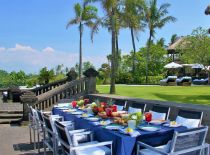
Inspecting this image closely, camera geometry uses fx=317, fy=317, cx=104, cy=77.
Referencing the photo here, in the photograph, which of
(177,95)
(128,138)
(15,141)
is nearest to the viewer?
(128,138)

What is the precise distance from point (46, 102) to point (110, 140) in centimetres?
748

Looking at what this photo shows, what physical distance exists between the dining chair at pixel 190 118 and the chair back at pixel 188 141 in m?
0.88

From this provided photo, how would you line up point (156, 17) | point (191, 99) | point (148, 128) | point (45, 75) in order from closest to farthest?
point (148, 128)
point (191, 99)
point (45, 75)
point (156, 17)

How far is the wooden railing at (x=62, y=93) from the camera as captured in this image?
39.3ft

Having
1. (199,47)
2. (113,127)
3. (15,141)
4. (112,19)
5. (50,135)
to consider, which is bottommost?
(15,141)

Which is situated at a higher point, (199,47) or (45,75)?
(199,47)

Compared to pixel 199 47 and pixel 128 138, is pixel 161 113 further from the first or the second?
pixel 199 47

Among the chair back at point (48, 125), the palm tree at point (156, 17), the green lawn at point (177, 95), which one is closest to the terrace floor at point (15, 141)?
the chair back at point (48, 125)

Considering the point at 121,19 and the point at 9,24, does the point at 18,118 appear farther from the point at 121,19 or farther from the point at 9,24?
the point at 9,24

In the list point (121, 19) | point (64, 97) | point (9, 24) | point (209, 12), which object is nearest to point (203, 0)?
point (209, 12)

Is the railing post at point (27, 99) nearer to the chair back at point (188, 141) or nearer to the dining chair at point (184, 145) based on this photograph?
the dining chair at point (184, 145)

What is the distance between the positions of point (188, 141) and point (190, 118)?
1.32 m

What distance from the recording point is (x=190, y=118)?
18.7 ft

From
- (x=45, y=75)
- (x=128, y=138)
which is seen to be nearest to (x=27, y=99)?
(x=128, y=138)
